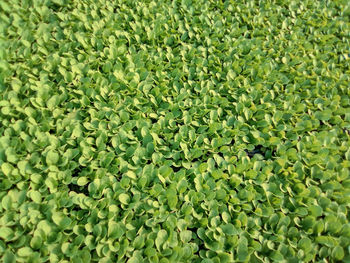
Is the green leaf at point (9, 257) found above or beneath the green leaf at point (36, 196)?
beneath

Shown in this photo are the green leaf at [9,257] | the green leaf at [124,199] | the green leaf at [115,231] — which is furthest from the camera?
the green leaf at [124,199]

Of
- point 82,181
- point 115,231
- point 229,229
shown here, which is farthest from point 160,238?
point 82,181

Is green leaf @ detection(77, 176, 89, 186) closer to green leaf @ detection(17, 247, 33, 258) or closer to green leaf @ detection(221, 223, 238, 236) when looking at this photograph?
green leaf @ detection(17, 247, 33, 258)

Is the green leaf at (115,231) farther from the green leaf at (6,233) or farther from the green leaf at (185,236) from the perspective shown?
the green leaf at (6,233)

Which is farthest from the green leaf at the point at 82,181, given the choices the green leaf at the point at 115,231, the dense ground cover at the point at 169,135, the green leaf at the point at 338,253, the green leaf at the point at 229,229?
the green leaf at the point at 338,253

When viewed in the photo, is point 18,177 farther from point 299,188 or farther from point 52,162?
point 299,188

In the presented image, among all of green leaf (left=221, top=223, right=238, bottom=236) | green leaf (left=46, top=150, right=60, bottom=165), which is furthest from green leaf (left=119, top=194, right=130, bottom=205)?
green leaf (left=221, top=223, right=238, bottom=236)

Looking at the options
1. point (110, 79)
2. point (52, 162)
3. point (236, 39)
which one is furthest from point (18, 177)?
point (236, 39)

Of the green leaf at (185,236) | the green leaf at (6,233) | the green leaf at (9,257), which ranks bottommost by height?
the green leaf at (9,257)

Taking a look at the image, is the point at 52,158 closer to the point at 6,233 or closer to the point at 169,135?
the point at 6,233
